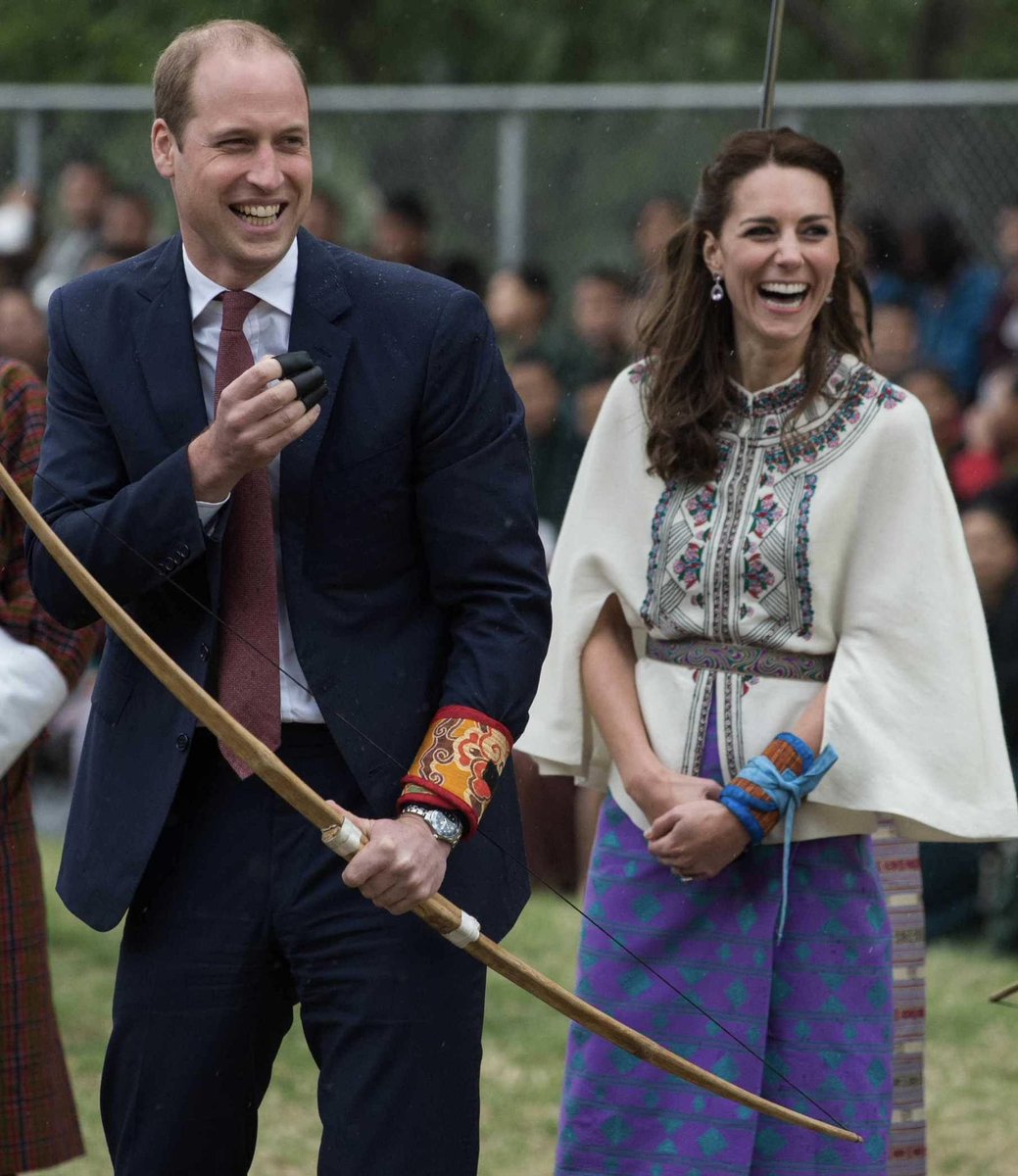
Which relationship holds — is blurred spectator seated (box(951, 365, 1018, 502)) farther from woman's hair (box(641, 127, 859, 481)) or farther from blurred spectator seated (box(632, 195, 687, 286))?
woman's hair (box(641, 127, 859, 481))

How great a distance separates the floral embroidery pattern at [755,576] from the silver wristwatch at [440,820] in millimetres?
948

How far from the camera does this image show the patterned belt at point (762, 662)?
394 cm

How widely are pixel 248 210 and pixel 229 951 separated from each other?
103 centimetres

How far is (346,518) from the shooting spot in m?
3.23

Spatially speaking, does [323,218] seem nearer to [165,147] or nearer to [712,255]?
[712,255]

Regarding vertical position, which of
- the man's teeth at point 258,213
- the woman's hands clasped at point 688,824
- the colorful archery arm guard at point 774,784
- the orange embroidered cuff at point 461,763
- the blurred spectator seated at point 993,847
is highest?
the man's teeth at point 258,213

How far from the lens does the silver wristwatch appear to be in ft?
10.2

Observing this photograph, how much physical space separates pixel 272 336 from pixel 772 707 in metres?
1.15

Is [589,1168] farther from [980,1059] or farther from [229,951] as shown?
[980,1059]

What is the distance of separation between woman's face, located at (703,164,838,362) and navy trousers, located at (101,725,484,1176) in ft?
3.88

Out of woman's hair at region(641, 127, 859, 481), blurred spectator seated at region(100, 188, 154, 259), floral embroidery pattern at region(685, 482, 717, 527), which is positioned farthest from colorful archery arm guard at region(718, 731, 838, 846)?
blurred spectator seated at region(100, 188, 154, 259)

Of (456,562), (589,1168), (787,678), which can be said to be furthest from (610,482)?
A: (589,1168)

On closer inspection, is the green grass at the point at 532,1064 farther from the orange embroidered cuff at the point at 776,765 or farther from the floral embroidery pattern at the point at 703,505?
the floral embroidery pattern at the point at 703,505

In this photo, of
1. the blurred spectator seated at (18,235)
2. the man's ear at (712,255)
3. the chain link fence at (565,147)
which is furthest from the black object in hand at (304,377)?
the blurred spectator seated at (18,235)
